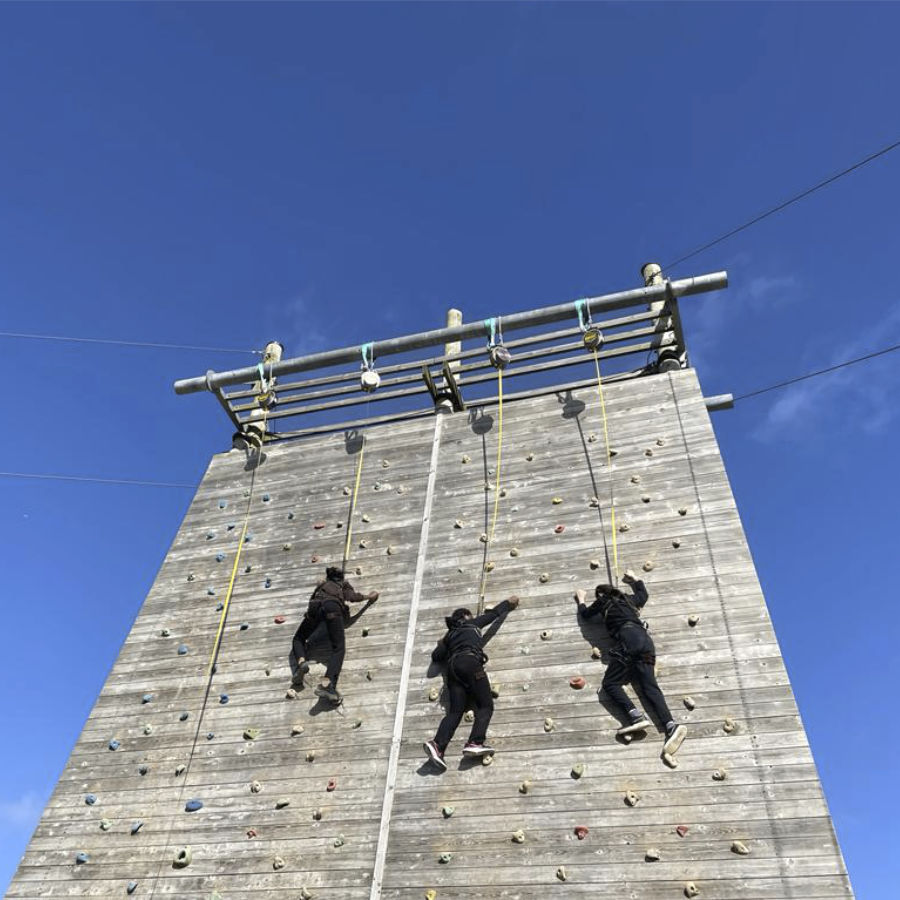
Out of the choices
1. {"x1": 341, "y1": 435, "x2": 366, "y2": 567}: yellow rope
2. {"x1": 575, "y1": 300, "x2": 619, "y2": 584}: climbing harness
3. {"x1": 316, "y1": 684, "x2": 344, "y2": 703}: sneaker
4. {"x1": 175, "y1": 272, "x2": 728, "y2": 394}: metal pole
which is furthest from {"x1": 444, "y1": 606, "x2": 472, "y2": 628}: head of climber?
{"x1": 175, "y1": 272, "x2": 728, "y2": 394}: metal pole

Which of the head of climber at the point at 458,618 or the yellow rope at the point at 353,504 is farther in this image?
the yellow rope at the point at 353,504

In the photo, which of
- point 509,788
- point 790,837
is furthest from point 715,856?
point 509,788

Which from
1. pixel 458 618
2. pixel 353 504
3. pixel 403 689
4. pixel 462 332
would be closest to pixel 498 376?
pixel 462 332

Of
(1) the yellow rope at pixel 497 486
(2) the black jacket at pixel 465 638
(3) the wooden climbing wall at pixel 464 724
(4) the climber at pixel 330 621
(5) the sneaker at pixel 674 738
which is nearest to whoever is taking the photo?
(3) the wooden climbing wall at pixel 464 724

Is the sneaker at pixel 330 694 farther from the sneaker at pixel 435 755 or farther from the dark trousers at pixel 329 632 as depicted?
the sneaker at pixel 435 755

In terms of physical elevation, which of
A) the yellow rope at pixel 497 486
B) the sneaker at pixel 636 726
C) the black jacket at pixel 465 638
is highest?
the yellow rope at pixel 497 486

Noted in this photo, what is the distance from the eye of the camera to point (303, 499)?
8.02m

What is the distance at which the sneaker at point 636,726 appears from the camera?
4906 mm

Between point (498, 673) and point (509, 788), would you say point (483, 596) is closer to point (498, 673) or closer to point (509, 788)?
point (498, 673)

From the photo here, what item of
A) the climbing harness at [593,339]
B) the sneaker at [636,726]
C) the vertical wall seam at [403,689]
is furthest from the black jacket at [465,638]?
the climbing harness at [593,339]

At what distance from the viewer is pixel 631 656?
5227 mm

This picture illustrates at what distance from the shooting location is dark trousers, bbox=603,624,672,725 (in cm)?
507

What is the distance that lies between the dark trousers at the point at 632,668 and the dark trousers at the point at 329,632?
2.15 metres

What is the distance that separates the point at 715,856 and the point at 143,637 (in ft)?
17.2
